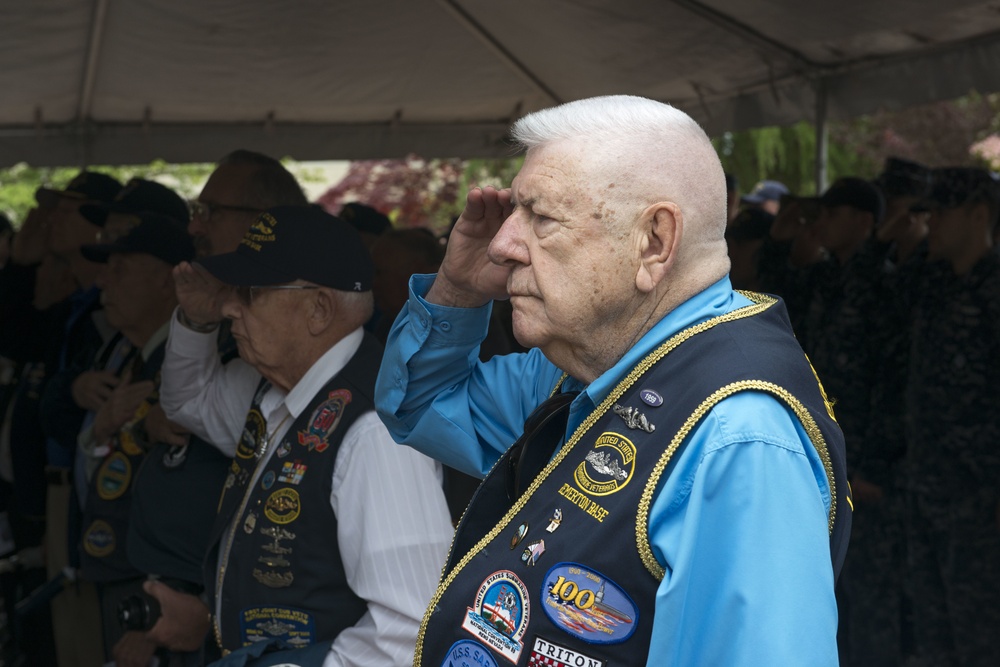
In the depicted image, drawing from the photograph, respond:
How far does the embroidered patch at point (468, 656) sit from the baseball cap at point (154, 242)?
253 centimetres

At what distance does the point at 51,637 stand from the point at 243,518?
8.92 ft

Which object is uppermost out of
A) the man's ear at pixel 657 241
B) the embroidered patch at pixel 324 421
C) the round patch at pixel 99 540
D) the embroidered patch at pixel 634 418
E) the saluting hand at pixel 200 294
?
the man's ear at pixel 657 241

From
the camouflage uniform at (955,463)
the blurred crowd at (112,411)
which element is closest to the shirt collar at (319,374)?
the blurred crowd at (112,411)

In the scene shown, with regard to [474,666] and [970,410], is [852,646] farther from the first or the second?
[474,666]

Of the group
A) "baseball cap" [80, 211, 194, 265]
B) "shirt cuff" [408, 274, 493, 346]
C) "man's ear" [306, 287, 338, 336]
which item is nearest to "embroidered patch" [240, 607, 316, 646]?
→ "man's ear" [306, 287, 338, 336]

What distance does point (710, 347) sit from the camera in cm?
141

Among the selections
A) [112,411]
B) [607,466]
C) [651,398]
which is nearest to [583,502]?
[607,466]

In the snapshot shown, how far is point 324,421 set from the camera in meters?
2.46

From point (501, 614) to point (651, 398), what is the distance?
1.17 ft

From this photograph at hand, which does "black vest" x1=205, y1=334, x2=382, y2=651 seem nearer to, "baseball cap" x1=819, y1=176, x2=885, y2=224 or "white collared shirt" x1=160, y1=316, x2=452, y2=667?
"white collared shirt" x1=160, y1=316, x2=452, y2=667

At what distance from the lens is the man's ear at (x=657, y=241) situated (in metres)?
1.43

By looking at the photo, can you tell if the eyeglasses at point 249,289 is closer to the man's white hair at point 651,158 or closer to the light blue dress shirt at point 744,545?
the man's white hair at point 651,158

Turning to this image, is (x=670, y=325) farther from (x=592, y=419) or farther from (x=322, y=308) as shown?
(x=322, y=308)

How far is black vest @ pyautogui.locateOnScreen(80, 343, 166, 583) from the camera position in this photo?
128 inches
